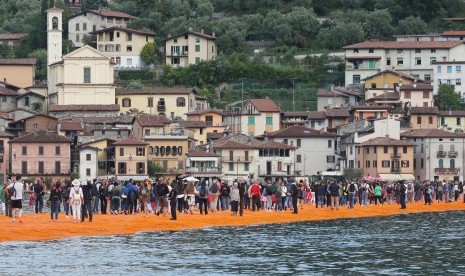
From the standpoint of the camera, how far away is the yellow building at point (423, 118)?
13812cm

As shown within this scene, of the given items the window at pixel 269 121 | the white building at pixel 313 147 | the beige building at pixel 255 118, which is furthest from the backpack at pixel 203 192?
the window at pixel 269 121

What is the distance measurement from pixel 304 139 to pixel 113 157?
15.7 m

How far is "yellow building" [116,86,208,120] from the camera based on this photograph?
143750 millimetres

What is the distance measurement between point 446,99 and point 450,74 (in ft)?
15.5

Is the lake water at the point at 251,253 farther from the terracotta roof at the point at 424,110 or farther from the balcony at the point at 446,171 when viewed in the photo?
the terracotta roof at the point at 424,110

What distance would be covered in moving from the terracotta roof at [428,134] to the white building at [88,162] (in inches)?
964

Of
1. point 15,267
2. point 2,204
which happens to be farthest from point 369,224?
point 15,267

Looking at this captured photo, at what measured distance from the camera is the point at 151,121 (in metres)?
134

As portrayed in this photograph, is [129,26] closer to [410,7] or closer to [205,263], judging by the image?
[410,7]

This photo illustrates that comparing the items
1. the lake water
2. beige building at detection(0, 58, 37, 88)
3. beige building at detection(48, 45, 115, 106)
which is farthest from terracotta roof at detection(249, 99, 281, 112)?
the lake water

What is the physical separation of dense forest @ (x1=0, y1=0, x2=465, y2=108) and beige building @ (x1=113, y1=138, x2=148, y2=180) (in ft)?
86.6

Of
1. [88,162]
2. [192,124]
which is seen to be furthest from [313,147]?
[88,162]

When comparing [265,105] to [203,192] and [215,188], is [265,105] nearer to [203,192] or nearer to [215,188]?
[215,188]

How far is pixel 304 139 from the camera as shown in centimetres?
13300
